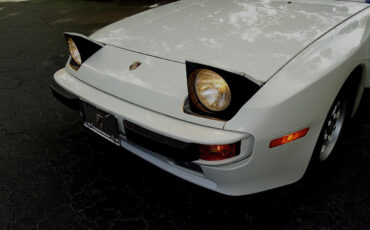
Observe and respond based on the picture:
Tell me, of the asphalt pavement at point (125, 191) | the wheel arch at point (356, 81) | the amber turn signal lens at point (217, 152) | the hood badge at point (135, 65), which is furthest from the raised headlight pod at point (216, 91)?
the wheel arch at point (356, 81)

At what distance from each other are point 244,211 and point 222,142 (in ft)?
2.06

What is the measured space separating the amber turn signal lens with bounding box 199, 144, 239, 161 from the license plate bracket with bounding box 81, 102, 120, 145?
49 centimetres

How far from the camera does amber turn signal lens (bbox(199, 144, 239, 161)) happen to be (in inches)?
51.8

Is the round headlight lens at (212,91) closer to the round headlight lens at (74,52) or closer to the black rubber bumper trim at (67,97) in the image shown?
the black rubber bumper trim at (67,97)

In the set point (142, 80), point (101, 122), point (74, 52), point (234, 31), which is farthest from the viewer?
point (74, 52)

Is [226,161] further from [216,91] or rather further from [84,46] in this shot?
[84,46]

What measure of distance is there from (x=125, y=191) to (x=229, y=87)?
0.98 meters

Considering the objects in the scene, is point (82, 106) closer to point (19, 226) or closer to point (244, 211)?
point (19, 226)

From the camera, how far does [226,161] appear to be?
135 centimetres

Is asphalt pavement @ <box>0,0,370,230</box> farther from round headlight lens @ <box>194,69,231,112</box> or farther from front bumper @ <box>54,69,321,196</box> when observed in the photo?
round headlight lens @ <box>194,69,231,112</box>

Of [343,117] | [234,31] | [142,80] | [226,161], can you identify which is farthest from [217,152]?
[343,117]

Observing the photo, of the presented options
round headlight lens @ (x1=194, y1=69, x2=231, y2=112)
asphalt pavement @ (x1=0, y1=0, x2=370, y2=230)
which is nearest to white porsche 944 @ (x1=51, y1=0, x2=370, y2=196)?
round headlight lens @ (x1=194, y1=69, x2=231, y2=112)

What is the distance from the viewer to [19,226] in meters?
1.68

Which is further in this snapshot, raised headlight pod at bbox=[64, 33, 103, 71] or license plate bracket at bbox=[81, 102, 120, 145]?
raised headlight pod at bbox=[64, 33, 103, 71]
